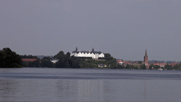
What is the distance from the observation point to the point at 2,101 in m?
21.1

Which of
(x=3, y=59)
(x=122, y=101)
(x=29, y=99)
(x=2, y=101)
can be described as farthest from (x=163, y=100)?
(x=3, y=59)

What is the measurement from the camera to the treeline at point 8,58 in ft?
440

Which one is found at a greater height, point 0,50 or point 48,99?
point 0,50

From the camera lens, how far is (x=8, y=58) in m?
135

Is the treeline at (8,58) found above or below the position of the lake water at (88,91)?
above

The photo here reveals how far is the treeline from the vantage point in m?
134

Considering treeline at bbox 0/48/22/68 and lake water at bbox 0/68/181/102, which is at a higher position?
treeline at bbox 0/48/22/68

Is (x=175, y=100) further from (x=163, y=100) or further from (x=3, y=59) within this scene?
(x=3, y=59)

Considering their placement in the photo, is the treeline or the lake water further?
the treeline

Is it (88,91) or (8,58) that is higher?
(8,58)

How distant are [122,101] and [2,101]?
7738 millimetres

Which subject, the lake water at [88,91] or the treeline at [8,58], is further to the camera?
the treeline at [8,58]

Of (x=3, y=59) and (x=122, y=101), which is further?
(x=3, y=59)

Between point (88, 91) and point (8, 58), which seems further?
point (8, 58)
